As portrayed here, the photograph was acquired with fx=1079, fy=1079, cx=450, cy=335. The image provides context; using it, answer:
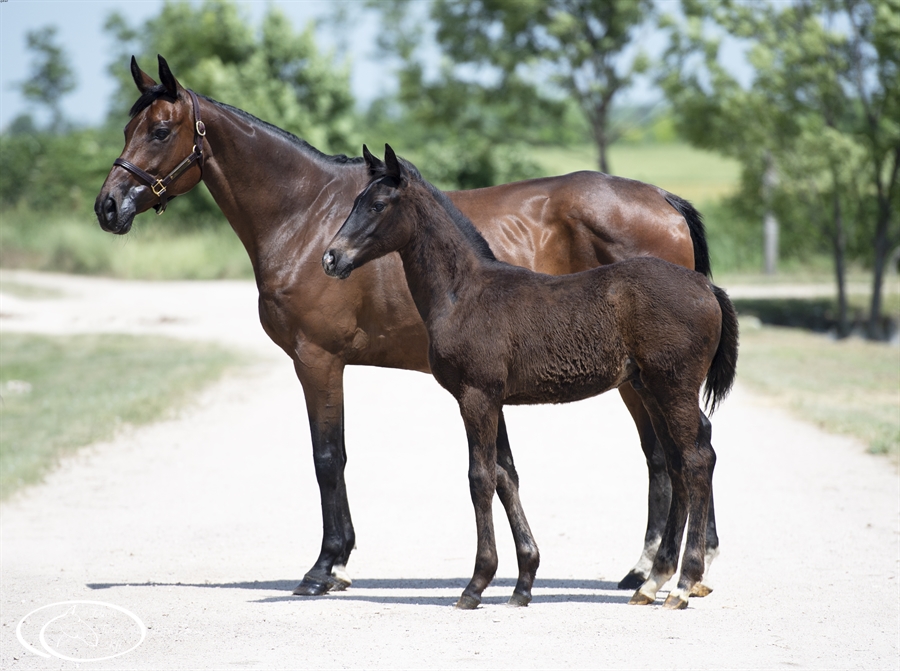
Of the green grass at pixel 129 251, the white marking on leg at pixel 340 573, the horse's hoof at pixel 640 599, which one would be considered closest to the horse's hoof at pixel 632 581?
the horse's hoof at pixel 640 599

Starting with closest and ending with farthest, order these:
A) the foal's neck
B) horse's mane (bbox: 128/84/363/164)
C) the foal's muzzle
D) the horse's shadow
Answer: the foal's muzzle → the foal's neck → the horse's shadow → horse's mane (bbox: 128/84/363/164)

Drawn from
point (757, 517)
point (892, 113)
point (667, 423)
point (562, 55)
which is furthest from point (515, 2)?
point (667, 423)

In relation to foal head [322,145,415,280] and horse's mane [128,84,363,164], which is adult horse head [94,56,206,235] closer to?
horse's mane [128,84,363,164]

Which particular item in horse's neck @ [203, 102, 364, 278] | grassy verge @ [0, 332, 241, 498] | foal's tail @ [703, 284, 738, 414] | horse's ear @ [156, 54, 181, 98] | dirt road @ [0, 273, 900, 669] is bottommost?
grassy verge @ [0, 332, 241, 498]

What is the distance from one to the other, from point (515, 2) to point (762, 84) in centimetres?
1000

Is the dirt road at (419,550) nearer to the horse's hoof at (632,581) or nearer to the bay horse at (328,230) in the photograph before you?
the horse's hoof at (632,581)

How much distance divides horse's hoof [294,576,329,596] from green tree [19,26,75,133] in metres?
68.0

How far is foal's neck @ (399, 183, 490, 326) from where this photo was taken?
550 cm

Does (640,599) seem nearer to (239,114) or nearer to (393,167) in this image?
(393,167)

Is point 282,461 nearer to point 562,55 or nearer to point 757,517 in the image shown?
point 757,517

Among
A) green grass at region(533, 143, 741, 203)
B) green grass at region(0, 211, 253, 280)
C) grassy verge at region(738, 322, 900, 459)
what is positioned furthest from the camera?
green grass at region(533, 143, 741, 203)

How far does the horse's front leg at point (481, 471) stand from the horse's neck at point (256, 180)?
1737mm

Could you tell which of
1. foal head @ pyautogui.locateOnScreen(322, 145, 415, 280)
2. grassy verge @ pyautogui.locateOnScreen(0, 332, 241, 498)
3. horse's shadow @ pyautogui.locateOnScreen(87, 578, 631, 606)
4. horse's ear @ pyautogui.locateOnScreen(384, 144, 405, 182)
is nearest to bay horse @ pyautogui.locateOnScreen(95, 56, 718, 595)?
horse's shadow @ pyautogui.locateOnScreen(87, 578, 631, 606)

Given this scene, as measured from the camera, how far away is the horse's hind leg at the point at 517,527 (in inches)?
222
